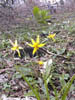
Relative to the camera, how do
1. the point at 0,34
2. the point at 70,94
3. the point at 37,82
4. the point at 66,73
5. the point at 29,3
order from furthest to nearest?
the point at 29,3 → the point at 0,34 → the point at 66,73 → the point at 37,82 → the point at 70,94

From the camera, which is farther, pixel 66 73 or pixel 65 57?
pixel 65 57

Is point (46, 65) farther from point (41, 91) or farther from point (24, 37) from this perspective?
point (24, 37)

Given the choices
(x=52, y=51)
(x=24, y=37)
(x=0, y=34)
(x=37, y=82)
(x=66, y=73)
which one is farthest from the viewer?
(x=0, y=34)

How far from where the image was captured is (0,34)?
9.60ft

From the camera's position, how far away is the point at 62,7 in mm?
6484

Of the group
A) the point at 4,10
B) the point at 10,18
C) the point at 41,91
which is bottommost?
the point at 41,91

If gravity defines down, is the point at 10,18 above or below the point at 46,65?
above

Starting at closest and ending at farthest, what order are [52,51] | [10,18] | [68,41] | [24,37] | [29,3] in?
[52,51]
[68,41]
[24,37]
[10,18]
[29,3]

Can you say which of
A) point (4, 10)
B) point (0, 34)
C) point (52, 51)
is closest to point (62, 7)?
point (4, 10)

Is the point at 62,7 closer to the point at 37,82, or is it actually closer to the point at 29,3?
the point at 29,3

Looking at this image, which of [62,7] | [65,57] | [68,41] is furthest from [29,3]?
[65,57]

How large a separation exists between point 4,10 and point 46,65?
306 cm

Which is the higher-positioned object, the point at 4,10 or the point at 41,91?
the point at 4,10

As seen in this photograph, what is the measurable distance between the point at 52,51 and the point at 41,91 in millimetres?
898
